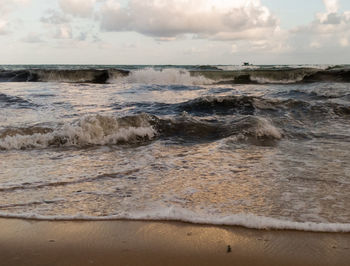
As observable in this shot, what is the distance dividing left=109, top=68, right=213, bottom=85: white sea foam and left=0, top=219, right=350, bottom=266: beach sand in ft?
74.1

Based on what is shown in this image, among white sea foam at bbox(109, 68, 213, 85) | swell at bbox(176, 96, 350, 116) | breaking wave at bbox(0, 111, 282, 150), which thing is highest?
white sea foam at bbox(109, 68, 213, 85)

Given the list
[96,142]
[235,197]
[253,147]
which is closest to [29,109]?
[96,142]

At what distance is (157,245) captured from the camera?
7.55 feet

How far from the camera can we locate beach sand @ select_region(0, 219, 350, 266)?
6.88ft

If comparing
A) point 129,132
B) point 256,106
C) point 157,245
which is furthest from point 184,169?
point 256,106

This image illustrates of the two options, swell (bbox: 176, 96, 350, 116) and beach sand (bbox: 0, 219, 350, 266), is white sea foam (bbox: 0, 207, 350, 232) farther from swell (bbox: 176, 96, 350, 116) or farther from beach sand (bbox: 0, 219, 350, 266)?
swell (bbox: 176, 96, 350, 116)

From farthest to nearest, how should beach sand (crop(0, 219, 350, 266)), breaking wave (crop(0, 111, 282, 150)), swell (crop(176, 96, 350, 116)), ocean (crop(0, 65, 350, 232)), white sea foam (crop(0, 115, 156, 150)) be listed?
swell (crop(176, 96, 350, 116)) < breaking wave (crop(0, 111, 282, 150)) < white sea foam (crop(0, 115, 156, 150)) < ocean (crop(0, 65, 350, 232)) < beach sand (crop(0, 219, 350, 266))

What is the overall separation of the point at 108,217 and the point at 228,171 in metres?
1.64

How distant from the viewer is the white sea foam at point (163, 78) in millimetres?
25075

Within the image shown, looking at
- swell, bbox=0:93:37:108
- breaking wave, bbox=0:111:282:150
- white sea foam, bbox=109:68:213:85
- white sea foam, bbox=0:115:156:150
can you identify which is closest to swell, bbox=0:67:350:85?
white sea foam, bbox=109:68:213:85

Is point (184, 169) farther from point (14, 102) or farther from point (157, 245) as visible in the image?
point (14, 102)

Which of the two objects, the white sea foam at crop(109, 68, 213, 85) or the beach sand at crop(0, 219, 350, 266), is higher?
the white sea foam at crop(109, 68, 213, 85)

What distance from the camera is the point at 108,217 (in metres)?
2.72

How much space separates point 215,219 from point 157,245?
53 centimetres
